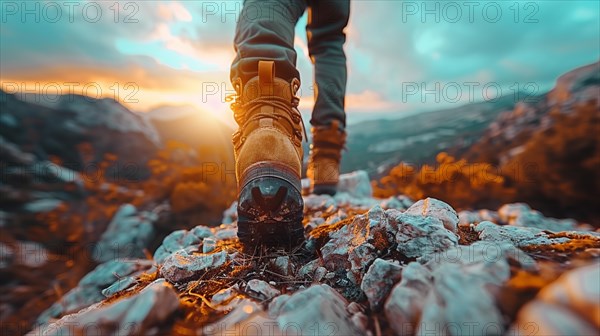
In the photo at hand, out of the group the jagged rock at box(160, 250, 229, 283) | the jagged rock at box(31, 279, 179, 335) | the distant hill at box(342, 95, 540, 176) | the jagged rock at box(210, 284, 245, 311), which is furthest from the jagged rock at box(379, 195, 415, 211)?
the distant hill at box(342, 95, 540, 176)

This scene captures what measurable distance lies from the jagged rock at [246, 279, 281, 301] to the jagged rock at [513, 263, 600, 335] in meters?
0.55

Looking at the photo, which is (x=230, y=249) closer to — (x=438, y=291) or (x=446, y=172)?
(x=438, y=291)

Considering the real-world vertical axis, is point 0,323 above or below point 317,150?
below

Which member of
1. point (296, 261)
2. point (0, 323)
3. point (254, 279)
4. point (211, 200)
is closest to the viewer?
point (254, 279)

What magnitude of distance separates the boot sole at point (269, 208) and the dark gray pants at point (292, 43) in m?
0.56

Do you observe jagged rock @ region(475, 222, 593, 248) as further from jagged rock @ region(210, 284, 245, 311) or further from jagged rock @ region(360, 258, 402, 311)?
jagged rock @ region(210, 284, 245, 311)

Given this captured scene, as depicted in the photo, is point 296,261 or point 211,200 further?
point 211,200

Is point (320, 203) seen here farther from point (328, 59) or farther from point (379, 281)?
point (379, 281)

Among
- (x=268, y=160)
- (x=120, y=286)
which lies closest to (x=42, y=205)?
(x=120, y=286)

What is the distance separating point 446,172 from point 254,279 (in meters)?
4.90

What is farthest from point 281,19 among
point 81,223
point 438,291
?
point 81,223

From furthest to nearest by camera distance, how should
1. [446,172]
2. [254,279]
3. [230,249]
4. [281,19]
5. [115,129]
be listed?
1. [115,129]
2. [446,172]
3. [281,19]
4. [230,249]
5. [254,279]

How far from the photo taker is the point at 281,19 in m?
1.51

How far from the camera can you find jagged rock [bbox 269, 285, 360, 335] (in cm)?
56
